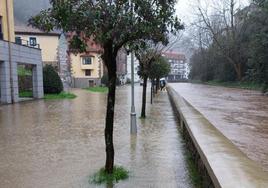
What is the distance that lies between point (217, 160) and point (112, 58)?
7.67 feet

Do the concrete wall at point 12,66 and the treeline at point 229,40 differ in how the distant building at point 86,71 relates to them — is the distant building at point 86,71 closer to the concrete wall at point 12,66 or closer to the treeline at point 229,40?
the treeline at point 229,40

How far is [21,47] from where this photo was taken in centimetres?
2678

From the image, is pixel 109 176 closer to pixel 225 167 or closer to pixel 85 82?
pixel 225 167

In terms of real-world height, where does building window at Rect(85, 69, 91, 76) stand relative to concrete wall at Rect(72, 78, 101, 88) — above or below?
above

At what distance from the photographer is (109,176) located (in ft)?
21.6

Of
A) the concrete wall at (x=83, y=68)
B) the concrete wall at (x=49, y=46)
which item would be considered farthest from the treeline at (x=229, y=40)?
the concrete wall at (x=49, y=46)

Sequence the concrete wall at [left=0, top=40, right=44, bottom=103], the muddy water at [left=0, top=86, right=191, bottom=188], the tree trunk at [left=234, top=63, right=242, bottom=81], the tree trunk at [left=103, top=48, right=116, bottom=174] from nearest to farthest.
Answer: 1. the tree trunk at [left=103, top=48, right=116, bottom=174]
2. the muddy water at [left=0, top=86, right=191, bottom=188]
3. the concrete wall at [left=0, top=40, right=44, bottom=103]
4. the tree trunk at [left=234, top=63, right=242, bottom=81]

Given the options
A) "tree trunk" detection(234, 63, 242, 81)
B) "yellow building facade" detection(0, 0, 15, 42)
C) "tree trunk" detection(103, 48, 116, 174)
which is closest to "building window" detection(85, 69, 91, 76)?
"tree trunk" detection(234, 63, 242, 81)

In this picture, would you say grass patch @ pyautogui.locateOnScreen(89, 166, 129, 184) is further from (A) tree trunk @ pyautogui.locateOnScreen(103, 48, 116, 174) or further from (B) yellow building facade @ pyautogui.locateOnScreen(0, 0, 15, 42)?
(B) yellow building facade @ pyautogui.locateOnScreen(0, 0, 15, 42)

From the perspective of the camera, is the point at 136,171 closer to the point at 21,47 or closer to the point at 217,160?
the point at 217,160

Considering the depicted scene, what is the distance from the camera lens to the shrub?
33000 millimetres

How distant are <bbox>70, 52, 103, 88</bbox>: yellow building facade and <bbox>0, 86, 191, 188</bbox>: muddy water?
171 feet

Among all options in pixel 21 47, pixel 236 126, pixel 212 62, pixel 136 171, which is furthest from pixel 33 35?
Result: pixel 136 171

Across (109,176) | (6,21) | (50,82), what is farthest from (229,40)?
(109,176)
